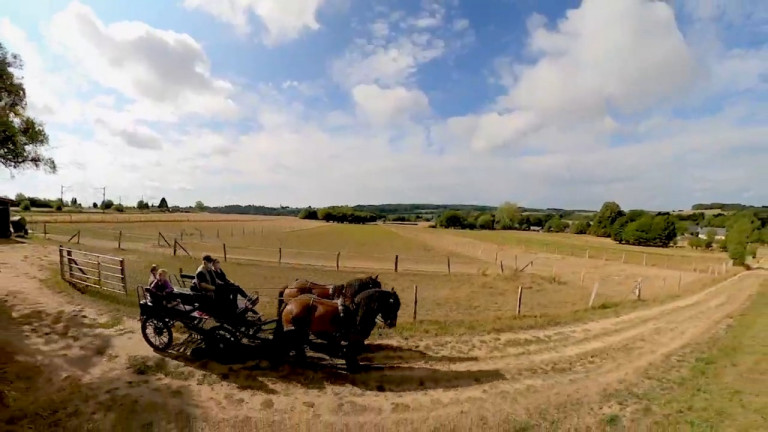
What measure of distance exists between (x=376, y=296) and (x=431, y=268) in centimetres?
1932

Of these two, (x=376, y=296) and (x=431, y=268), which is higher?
(x=376, y=296)

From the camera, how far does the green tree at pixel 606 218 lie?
77688mm

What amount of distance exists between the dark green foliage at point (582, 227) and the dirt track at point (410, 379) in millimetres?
88927

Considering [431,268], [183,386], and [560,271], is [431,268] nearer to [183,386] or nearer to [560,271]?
[560,271]

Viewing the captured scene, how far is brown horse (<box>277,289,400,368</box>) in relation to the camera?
6.30 m

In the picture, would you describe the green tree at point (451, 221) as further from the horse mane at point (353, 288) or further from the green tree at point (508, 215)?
the horse mane at point (353, 288)

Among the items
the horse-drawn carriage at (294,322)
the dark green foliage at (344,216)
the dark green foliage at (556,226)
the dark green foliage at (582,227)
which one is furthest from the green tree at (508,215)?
the horse-drawn carriage at (294,322)

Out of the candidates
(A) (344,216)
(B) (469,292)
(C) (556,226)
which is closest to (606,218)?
(C) (556,226)

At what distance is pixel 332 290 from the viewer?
730 cm

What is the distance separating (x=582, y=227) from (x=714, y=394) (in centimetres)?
9404

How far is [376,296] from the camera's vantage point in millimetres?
6410

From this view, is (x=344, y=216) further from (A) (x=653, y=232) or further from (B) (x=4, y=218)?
(B) (x=4, y=218)

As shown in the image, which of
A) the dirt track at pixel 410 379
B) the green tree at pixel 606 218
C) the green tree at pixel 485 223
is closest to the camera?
the dirt track at pixel 410 379

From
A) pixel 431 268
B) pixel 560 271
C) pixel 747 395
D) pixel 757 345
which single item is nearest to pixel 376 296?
pixel 747 395
